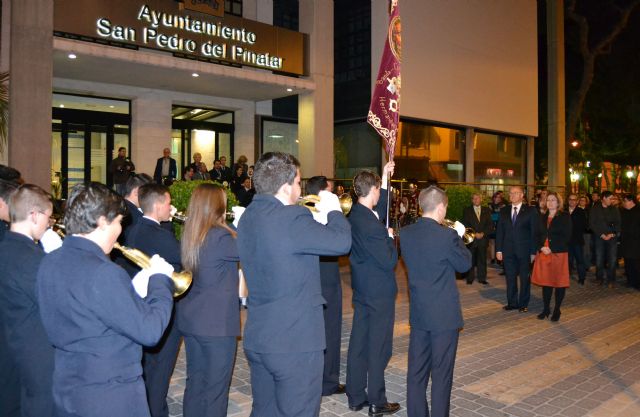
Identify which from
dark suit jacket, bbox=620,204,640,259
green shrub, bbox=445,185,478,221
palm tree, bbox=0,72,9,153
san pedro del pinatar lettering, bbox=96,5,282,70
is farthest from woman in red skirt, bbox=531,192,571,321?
palm tree, bbox=0,72,9,153

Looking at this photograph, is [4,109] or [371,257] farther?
[4,109]

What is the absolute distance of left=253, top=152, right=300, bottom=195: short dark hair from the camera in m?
3.57

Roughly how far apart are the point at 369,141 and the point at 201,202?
16929 millimetres

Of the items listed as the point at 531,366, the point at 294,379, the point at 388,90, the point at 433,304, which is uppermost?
the point at 388,90

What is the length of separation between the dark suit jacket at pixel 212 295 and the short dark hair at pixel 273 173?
851 millimetres

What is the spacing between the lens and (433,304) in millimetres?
4617

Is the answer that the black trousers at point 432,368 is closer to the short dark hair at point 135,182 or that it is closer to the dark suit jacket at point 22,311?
the dark suit jacket at point 22,311

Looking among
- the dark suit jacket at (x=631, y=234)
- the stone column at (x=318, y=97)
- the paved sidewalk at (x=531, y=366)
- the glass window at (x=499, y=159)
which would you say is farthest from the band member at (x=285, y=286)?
the glass window at (x=499, y=159)

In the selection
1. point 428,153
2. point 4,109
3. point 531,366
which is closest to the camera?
point 531,366

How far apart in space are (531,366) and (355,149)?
49.8 ft

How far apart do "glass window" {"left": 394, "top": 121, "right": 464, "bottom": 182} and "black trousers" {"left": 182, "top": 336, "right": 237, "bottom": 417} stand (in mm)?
17013

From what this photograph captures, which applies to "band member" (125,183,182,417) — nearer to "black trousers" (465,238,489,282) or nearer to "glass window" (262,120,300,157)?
"black trousers" (465,238,489,282)

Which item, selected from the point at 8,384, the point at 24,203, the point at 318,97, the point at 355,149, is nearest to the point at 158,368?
the point at 8,384

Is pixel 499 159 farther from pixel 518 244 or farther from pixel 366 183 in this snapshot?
pixel 366 183
